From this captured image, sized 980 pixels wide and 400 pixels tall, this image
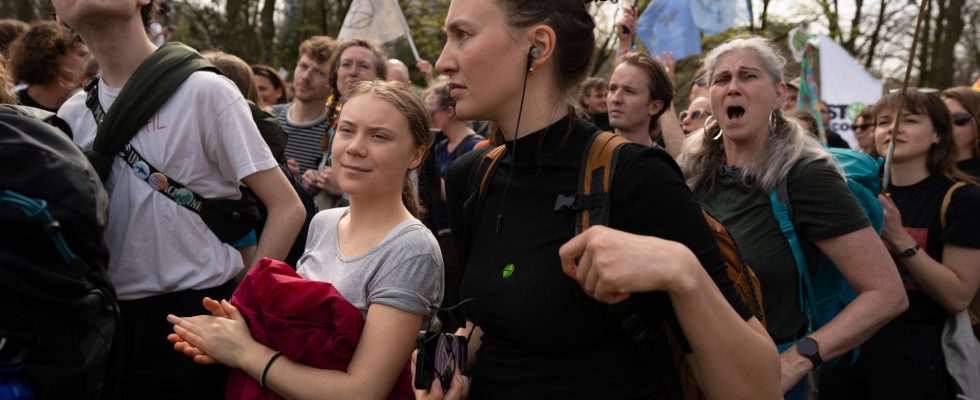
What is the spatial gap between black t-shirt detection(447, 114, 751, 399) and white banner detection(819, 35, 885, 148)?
8056 mm

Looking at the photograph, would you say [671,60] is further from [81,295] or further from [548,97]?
[81,295]

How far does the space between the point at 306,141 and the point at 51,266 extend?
12.1 feet

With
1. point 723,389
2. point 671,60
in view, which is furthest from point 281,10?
point 723,389

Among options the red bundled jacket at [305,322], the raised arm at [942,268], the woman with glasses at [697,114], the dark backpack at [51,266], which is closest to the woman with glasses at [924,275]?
the raised arm at [942,268]

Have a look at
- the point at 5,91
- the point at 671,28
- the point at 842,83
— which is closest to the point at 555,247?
the point at 5,91

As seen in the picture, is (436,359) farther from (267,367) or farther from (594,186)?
(594,186)

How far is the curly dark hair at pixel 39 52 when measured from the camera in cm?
435

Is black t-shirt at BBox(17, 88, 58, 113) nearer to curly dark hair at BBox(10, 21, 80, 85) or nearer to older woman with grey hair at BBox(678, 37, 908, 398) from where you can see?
curly dark hair at BBox(10, 21, 80, 85)

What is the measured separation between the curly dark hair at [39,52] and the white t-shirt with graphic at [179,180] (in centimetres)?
216

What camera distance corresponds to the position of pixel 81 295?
1.74 meters

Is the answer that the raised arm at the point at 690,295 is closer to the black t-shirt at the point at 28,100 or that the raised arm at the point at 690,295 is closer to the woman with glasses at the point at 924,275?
the woman with glasses at the point at 924,275

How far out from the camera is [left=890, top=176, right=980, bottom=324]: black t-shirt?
3.71 m

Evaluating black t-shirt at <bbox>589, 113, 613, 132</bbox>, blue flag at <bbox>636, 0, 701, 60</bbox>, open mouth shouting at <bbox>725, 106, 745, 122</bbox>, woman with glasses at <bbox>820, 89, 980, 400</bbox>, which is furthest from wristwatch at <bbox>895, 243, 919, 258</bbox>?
blue flag at <bbox>636, 0, 701, 60</bbox>

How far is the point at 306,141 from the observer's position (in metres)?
5.33
